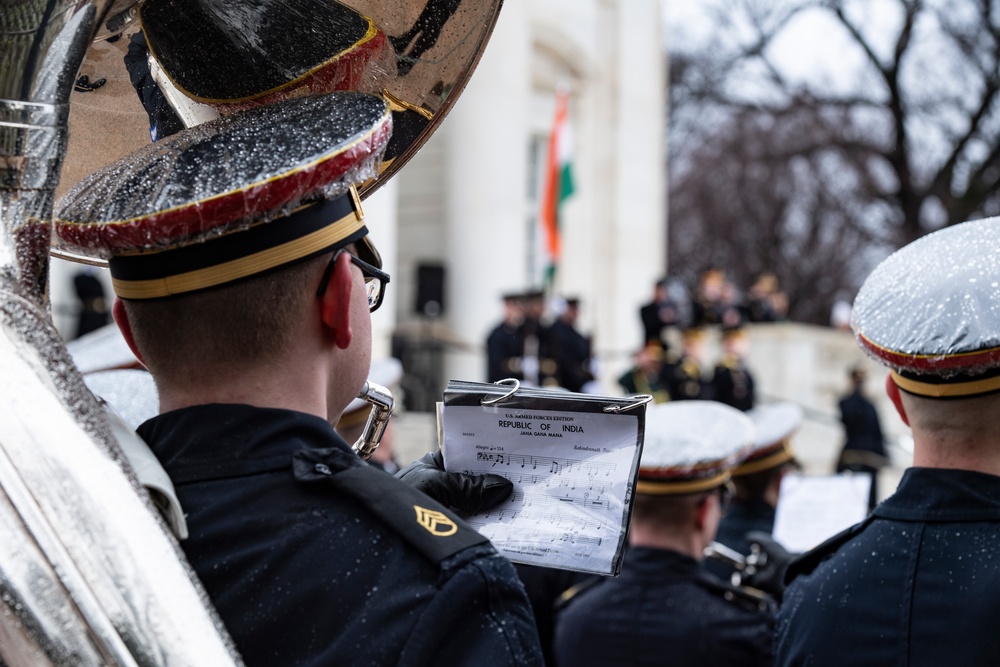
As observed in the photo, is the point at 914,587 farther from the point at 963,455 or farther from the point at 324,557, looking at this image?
the point at 324,557

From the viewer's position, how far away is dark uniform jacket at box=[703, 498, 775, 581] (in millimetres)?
5180

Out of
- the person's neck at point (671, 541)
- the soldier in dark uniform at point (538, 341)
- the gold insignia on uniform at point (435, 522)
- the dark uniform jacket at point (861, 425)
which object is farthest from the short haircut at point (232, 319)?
the dark uniform jacket at point (861, 425)

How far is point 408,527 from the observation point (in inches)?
56.4

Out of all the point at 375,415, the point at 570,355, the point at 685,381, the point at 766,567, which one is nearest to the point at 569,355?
the point at 570,355

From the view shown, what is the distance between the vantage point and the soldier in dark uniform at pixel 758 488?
5.27 meters

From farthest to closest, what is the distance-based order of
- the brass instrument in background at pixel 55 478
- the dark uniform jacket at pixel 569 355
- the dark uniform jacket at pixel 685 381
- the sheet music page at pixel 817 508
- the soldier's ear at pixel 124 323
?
the dark uniform jacket at pixel 685 381 → the dark uniform jacket at pixel 569 355 → the sheet music page at pixel 817 508 → the soldier's ear at pixel 124 323 → the brass instrument in background at pixel 55 478

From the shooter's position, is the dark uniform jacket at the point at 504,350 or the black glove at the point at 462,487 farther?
the dark uniform jacket at the point at 504,350

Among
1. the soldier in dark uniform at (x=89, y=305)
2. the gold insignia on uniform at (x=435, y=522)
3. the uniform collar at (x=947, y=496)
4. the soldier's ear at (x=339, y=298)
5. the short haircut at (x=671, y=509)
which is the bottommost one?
the soldier in dark uniform at (x=89, y=305)

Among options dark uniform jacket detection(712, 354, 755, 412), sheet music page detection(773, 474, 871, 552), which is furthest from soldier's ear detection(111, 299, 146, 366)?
dark uniform jacket detection(712, 354, 755, 412)

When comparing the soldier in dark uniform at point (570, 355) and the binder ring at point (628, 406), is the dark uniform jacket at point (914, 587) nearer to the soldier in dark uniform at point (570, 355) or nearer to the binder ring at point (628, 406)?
the binder ring at point (628, 406)

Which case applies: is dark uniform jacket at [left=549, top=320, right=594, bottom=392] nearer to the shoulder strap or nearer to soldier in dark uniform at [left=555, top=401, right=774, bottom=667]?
soldier in dark uniform at [left=555, top=401, right=774, bottom=667]

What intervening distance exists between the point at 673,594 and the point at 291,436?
2380 mm

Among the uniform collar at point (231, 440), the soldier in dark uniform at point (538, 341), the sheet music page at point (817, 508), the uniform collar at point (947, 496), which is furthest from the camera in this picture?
the soldier in dark uniform at point (538, 341)

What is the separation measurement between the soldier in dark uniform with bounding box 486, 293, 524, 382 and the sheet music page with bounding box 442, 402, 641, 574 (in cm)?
1227
